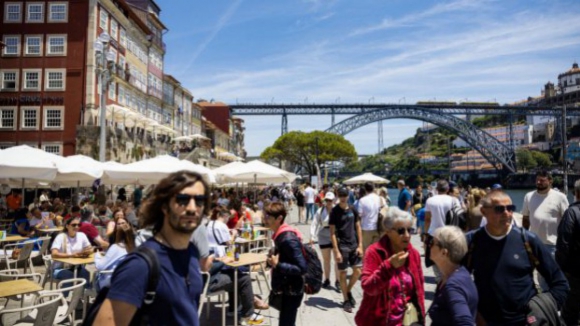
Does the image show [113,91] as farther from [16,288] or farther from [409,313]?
[409,313]

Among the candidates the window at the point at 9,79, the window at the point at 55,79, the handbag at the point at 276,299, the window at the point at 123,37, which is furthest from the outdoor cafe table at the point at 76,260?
the window at the point at 123,37

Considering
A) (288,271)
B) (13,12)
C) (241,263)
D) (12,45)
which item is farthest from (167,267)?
(13,12)

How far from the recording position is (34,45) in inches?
1104

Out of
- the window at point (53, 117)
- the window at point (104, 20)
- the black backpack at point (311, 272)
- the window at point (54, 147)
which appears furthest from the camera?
the window at point (104, 20)

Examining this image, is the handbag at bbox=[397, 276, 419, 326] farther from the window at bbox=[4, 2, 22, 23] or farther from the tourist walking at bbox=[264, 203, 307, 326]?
the window at bbox=[4, 2, 22, 23]

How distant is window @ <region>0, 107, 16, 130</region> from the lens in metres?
27.9

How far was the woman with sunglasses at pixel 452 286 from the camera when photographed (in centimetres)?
234

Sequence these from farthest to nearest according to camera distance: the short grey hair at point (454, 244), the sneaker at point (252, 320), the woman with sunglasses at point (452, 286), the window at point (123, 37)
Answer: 1. the window at point (123, 37)
2. the sneaker at point (252, 320)
3. the short grey hair at point (454, 244)
4. the woman with sunglasses at point (452, 286)

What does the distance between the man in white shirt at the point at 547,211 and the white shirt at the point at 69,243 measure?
6230 millimetres

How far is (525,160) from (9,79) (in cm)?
8428

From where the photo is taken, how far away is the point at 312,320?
549cm

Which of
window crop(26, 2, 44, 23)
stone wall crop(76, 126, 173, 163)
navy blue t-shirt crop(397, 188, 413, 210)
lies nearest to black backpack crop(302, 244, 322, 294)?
navy blue t-shirt crop(397, 188, 413, 210)

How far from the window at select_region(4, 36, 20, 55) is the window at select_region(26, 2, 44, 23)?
4.84 feet

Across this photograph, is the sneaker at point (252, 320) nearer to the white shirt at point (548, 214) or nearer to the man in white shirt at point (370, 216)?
the man in white shirt at point (370, 216)
